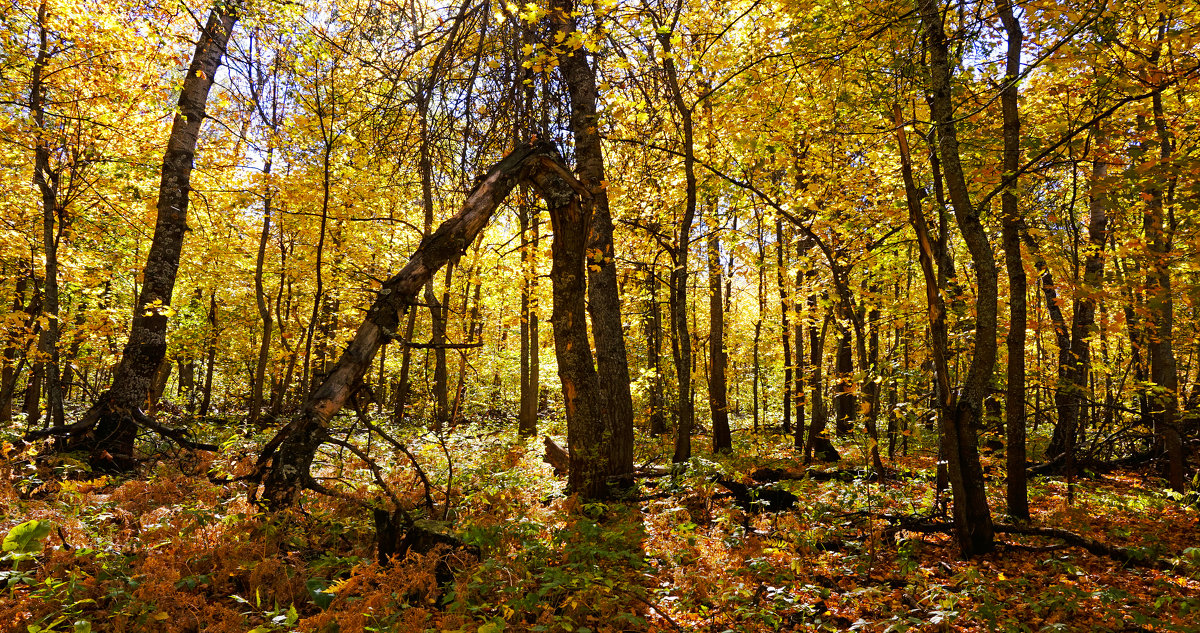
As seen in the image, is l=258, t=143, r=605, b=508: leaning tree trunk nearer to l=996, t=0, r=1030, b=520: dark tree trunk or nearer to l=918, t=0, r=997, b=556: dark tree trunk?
Result: l=918, t=0, r=997, b=556: dark tree trunk

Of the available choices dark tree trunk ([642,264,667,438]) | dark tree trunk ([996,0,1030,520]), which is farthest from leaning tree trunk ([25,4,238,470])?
dark tree trunk ([996,0,1030,520])

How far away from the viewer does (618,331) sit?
8312 mm

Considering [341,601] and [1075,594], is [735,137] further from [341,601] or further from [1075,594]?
[341,601]

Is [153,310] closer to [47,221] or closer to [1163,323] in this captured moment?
[47,221]

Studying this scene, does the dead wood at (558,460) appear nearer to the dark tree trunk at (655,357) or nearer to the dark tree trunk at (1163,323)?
the dark tree trunk at (655,357)

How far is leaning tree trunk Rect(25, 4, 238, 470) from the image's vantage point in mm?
7699

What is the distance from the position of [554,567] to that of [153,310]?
22.4 feet

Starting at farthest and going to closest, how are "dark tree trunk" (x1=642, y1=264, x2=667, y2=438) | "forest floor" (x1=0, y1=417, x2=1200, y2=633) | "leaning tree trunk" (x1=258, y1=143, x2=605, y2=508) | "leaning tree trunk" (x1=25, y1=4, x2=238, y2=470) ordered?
1. "dark tree trunk" (x1=642, y1=264, x2=667, y2=438)
2. "leaning tree trunk" (x1=25, y1=4, x2=238, y2=470)
3. "leaning tree trunk" (x1=258, y1=143, x2=605, y2=508)
4. "forest floor" (x1=0, y1=417, x2=1200, y2=633)

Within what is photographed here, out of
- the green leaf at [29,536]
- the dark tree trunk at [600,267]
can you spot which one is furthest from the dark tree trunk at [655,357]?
the green leaf at [29,536]

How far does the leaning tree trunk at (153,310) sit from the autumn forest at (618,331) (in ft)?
0.14

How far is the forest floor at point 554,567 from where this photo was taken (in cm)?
367

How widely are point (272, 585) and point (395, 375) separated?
2583 centimetres

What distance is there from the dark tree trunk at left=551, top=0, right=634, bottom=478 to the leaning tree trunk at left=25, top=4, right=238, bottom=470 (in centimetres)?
459

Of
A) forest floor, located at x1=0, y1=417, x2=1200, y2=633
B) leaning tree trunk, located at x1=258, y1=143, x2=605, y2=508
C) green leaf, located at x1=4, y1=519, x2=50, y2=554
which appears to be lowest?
forest floor, located at x1=0, y1=417, x2=1200, y2=633
